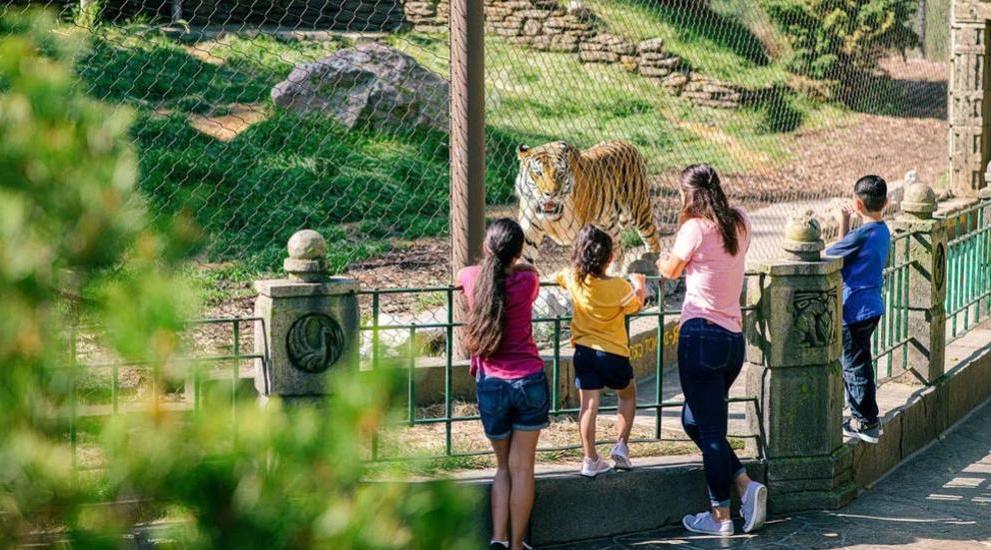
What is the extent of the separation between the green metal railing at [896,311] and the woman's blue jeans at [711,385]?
2.14m

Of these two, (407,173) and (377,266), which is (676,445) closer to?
(377,266)

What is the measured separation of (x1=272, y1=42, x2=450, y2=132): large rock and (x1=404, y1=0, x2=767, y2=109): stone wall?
50 cm

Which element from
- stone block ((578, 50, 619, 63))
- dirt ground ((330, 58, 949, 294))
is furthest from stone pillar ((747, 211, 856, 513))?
stone block ((578, 50, 619, 63))

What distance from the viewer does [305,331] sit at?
6473 mm

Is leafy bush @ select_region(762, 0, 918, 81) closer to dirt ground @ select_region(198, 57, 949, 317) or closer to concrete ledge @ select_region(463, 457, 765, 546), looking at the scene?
dirt ground @ select_region(198, 57, 949, 317)

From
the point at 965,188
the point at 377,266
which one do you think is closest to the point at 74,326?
the point at 377,266

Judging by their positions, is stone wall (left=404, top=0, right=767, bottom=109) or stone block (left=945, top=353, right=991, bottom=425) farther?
stone wall (left=404, top=0, right=767, bottom=109)

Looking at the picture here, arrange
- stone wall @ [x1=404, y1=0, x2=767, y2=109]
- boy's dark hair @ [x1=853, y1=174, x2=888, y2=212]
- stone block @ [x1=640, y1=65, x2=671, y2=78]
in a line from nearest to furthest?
boy's dark hair @ [x1=853, y1=174, x2=888, y2=212]
stone wall @ [x1=404, y1=0, x2=767, y2=109]
stone block @ [x1=640, y1=65, x2=671, y2=78]

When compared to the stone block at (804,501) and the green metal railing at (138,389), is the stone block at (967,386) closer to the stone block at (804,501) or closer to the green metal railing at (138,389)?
the stone block at (804,501)

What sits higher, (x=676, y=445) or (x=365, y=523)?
(x=365, y=523)

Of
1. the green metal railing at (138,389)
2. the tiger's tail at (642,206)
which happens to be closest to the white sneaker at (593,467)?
the tiger's tail at (642,206)

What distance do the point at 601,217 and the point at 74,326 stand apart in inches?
321

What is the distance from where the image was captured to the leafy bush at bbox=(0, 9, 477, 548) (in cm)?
183

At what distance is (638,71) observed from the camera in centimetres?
1753
